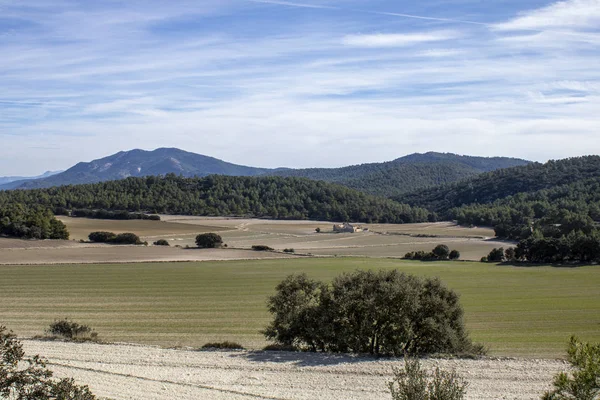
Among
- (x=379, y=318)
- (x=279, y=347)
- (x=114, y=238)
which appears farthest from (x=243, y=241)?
(x=379, y=318)

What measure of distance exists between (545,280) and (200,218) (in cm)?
9304

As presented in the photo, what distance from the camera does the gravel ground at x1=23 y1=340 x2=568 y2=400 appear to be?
1902cm

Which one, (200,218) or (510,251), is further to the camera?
(200,218)

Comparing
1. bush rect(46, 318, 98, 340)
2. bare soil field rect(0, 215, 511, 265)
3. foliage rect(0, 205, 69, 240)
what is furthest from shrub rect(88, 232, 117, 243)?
bush rect(46, 318, 98, 340)

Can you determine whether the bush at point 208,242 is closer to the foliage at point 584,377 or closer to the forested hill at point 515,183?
the foliage at point 584,377

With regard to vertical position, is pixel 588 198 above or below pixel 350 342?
above

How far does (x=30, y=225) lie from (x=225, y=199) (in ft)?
257

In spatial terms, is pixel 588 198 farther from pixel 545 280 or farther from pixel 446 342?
pixel 446 342

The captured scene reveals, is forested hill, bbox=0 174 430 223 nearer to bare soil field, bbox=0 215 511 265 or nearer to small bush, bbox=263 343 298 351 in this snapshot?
bare soil field, bbox=0 215 511 265

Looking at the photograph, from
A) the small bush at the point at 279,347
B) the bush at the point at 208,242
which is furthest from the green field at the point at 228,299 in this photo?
the bush at the point at 208,242

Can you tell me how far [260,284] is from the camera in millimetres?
51781

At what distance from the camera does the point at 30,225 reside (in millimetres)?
82750

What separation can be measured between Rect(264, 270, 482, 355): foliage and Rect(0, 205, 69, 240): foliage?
6604 cm

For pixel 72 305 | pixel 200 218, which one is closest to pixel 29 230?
pixel 72 305
